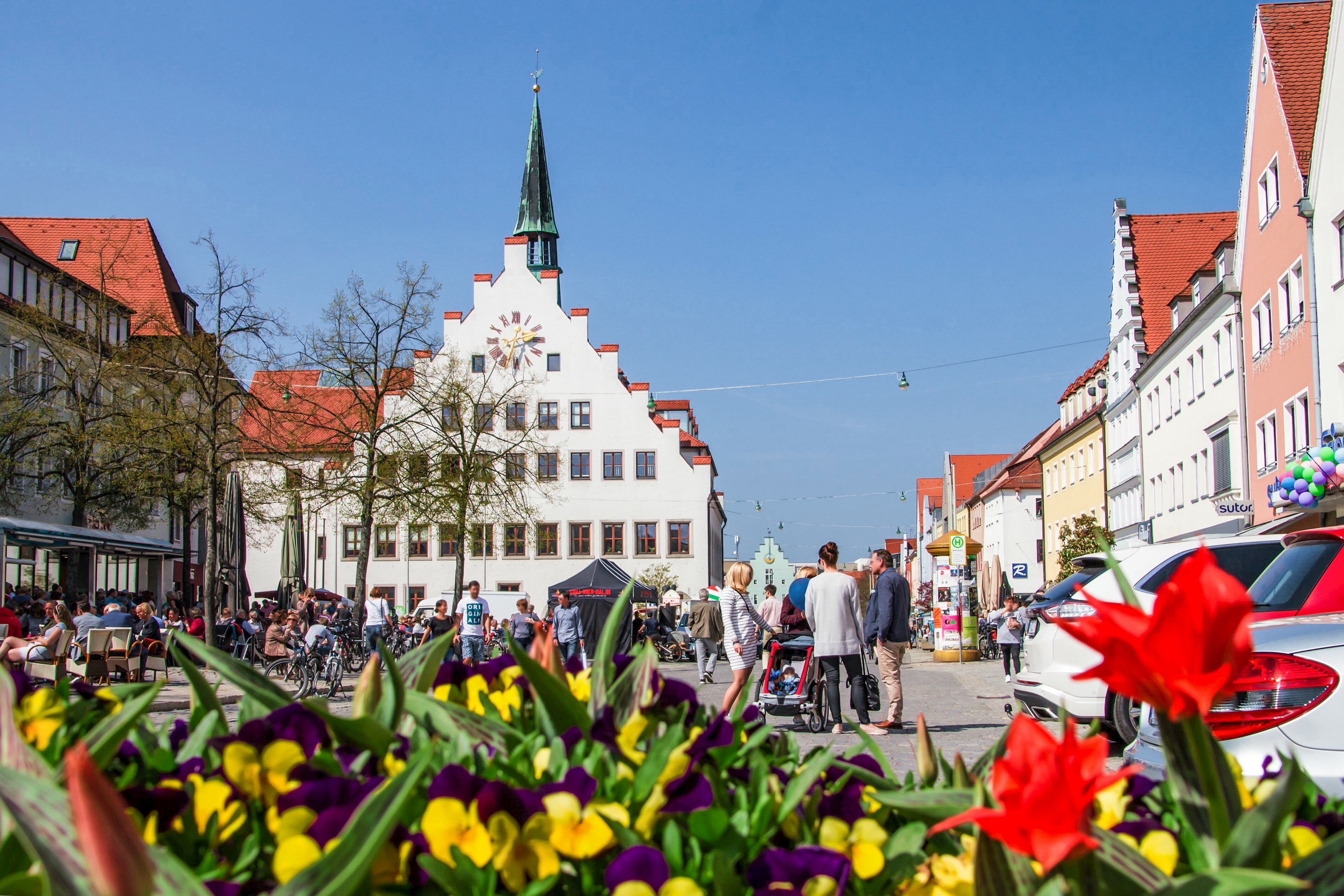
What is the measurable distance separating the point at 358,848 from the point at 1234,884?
31.5 inches

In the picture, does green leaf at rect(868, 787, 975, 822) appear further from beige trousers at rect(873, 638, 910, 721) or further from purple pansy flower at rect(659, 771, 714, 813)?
beige trousers at rect(873, 638, 910, 721)

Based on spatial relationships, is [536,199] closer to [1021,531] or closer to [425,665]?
[1021,531]

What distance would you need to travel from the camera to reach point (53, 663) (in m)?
15.4

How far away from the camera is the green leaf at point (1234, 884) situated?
3.73 feet

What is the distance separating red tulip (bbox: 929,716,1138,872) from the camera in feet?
3.98

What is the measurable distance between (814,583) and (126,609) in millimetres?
20459

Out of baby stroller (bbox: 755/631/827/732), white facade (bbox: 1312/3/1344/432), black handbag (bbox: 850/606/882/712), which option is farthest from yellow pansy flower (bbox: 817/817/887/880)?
white facade (bbox: 1312/3/1344/432)

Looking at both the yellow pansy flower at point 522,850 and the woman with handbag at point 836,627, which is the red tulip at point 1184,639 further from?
the woman with handbag at point 836,627

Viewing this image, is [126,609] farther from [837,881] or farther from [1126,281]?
[1126,281]

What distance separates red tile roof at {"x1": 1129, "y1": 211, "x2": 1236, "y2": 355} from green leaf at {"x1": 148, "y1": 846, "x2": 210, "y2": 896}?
45356 mm

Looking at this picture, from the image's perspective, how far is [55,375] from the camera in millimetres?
36719

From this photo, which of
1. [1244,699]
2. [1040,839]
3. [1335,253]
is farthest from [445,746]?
[1335,253]

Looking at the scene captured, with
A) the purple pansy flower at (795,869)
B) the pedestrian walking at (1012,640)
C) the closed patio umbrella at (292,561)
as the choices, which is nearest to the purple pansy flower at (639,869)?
the purple pansy flower at (795,869)

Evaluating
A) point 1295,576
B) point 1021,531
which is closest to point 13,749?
point 1295,576
